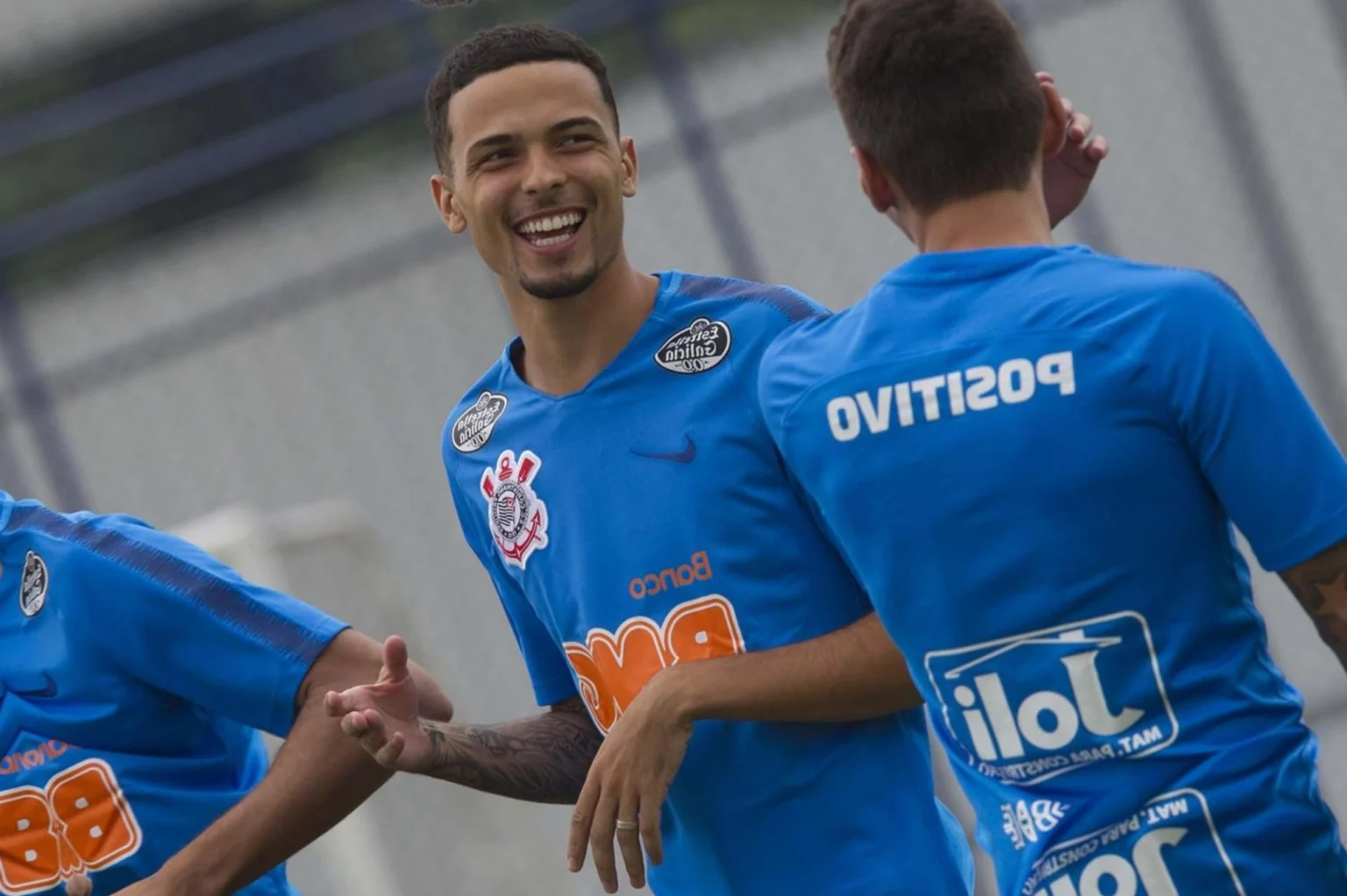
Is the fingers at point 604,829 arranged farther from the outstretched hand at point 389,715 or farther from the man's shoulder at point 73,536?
the man's shoulder at point 73,536

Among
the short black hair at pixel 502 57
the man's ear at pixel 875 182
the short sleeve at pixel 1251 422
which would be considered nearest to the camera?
the short sleeve at pixel 1251 422

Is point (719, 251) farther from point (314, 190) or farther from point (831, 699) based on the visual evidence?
point (831, 699)

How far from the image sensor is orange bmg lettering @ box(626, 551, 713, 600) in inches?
91.6

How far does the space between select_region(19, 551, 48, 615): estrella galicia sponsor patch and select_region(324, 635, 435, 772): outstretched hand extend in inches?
19.2

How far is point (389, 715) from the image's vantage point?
234cm

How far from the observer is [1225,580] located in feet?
6.02

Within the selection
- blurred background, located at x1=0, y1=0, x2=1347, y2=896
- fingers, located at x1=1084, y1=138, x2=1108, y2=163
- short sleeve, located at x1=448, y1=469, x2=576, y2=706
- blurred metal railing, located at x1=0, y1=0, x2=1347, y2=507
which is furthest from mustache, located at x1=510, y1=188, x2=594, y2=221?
blurred metal railing, located at x1=0, y1=0, x2=1347, y2=507

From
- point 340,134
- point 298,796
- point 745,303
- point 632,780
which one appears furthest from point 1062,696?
point 340,134

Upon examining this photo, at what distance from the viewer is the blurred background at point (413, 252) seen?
593 cm

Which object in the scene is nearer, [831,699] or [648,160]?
[831,699]

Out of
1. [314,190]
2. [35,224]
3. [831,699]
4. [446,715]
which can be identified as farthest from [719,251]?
[831,699]

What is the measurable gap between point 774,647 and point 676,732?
187 mm

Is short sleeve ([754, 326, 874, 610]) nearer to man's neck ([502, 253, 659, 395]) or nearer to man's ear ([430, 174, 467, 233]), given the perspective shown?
man's neck ([502, 253, 659, 395])

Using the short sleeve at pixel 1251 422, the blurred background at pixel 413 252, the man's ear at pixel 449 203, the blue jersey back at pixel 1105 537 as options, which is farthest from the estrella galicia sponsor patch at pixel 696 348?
the blurred background at pixel 413 252
